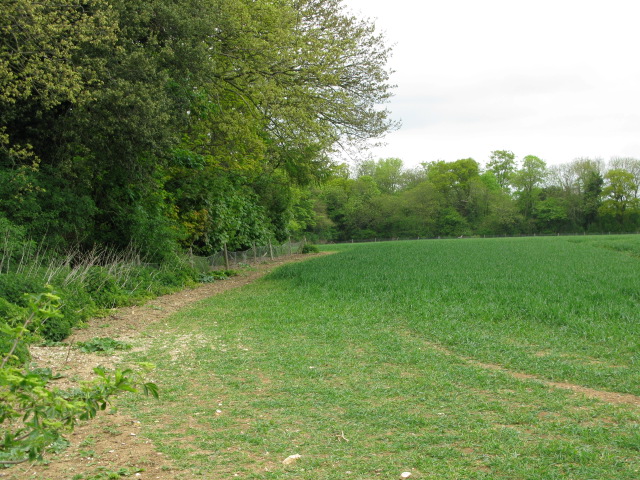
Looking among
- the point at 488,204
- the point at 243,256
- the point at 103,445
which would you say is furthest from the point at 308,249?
the point at 488,204

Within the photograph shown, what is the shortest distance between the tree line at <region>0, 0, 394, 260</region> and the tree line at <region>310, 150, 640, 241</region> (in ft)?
176

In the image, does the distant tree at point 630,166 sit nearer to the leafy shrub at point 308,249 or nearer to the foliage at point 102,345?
the leafy shrub at point 308,249

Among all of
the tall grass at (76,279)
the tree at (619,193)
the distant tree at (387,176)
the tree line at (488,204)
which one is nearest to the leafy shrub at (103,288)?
the tall grass at (76,279)

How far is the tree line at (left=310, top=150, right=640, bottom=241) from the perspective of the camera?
245 ft

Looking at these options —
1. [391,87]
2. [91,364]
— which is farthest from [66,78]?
[391,87]

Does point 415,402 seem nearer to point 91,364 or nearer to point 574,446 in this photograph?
point 574,446

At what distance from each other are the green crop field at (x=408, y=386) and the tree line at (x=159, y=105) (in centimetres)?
459

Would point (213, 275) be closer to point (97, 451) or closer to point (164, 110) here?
point (164, 110)

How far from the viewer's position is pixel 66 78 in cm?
1007

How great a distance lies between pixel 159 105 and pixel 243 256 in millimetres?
17125

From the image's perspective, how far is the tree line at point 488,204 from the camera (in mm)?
74562

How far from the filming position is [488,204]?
267 ft

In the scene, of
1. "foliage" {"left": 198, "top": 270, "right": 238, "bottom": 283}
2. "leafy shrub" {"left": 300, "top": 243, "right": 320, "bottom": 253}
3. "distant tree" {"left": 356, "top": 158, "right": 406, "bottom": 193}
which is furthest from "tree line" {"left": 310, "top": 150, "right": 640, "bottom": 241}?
"foliage" {"left": 198, "top": 270, "right": 238, "bottom": 283}

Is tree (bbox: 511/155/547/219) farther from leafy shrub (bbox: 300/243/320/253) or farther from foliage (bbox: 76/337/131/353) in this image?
foliage (bbox: 76/337/131/353)
